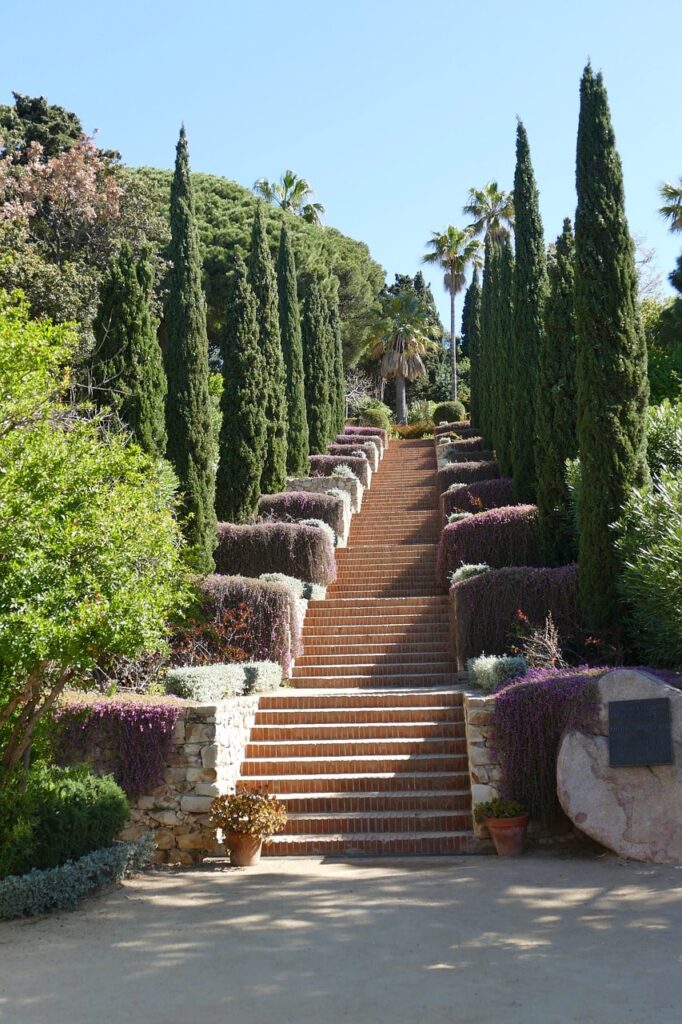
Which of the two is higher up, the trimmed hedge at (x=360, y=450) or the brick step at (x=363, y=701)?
the trimmed hedge at (x=360, y=450)

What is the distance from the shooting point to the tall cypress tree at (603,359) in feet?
42.2

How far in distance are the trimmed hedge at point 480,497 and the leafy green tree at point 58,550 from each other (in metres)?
11.5

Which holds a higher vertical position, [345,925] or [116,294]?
[116,294]

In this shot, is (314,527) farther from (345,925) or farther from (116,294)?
(345,925)

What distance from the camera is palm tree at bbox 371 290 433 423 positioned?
1973 inches

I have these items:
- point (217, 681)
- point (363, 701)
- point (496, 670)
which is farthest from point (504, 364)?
point (217, 681)

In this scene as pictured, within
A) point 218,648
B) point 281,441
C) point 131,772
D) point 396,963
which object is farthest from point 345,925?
point 281,441

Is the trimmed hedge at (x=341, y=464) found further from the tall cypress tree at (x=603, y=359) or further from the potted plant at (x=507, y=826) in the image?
the potted plant at (x=507, y=826)

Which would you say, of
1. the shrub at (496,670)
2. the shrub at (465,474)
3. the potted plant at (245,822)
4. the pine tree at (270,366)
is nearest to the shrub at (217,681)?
the potted plant at (245,822)

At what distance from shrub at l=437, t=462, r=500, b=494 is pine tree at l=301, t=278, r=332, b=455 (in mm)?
7769

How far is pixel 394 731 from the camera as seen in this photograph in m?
11.9

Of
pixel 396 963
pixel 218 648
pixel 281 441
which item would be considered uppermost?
pixel 281 441

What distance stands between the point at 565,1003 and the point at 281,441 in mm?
→ 18124

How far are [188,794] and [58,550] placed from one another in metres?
3.94
